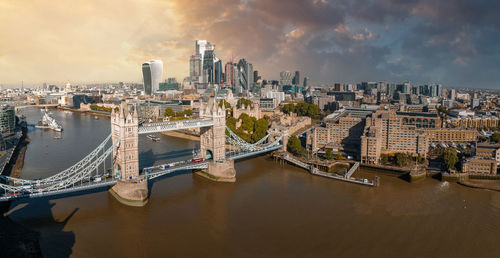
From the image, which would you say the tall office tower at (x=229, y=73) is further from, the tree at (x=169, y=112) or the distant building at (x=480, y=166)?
the distant building at (x=480, y=166)

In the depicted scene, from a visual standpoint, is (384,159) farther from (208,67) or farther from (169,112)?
(208,67)

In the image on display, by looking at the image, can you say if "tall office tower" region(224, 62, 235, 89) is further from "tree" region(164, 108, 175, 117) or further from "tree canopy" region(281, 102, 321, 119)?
"tree" region(164, 108, 175, 117)

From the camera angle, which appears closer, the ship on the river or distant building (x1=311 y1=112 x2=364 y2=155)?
distant building (x1=311 y1=112 x2=364 y2=155)

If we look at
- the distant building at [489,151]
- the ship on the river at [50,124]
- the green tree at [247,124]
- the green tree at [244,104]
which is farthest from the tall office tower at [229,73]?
the distant building at [489,151]

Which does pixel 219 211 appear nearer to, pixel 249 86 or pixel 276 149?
pixel 276 149

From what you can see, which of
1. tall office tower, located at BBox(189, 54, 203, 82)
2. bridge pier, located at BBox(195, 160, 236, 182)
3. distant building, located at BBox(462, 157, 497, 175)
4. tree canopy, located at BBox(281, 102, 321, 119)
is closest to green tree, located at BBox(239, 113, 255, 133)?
bridge pier, located at BBox(195, 160, 236, 182)

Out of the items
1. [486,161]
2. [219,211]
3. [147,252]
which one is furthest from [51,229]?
[486,161]
